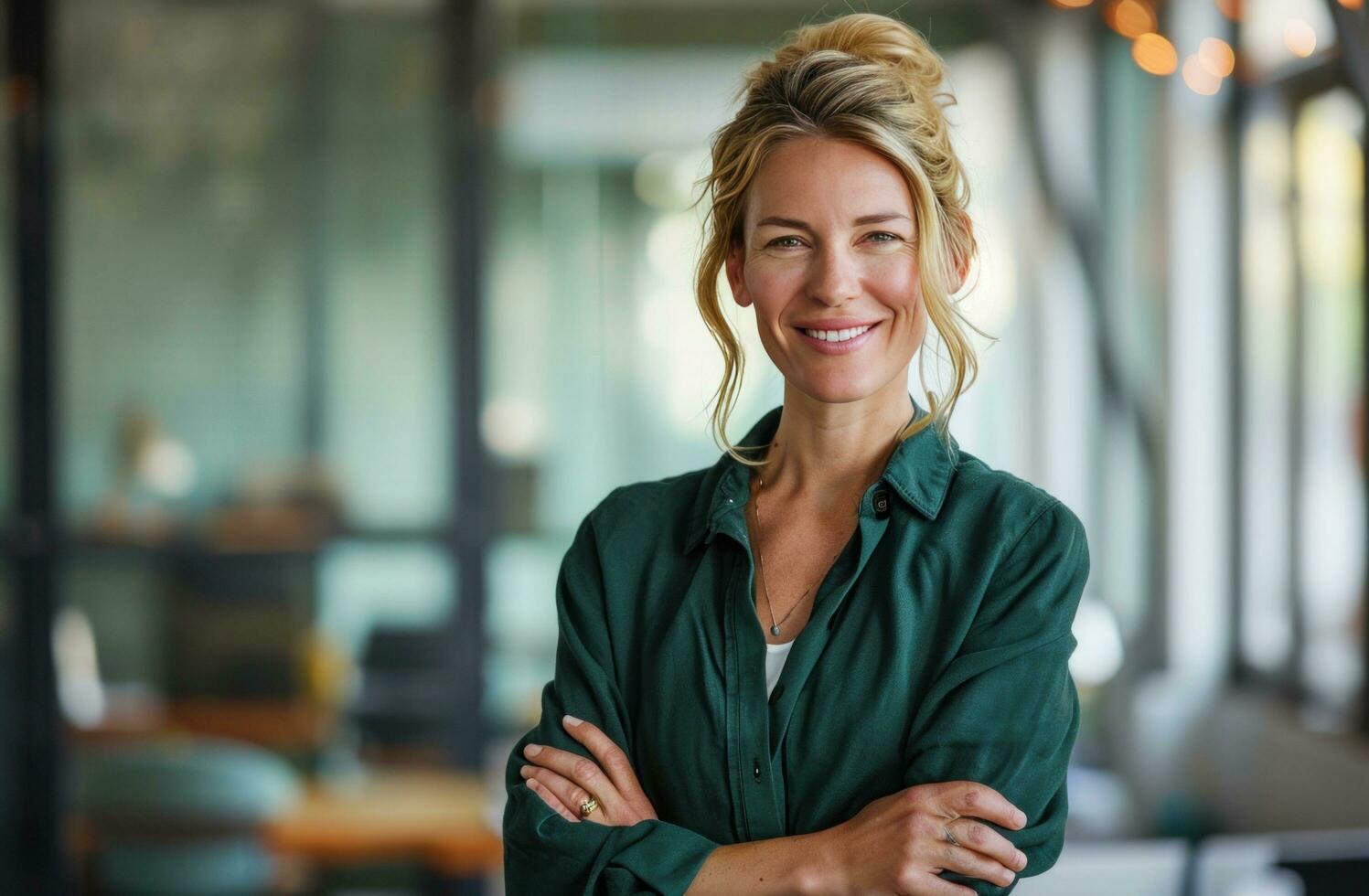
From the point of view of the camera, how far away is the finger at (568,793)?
4.76ft

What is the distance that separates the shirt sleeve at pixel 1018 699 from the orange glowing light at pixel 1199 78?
3739 millimetres

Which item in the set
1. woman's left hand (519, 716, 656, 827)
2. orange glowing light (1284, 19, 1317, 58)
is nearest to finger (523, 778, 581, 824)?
woman's left hand (519, 716, 656, 827)

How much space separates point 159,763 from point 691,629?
3.38 metres

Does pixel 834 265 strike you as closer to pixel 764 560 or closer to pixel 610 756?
pixel 764 560

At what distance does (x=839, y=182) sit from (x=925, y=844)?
609 millimetres

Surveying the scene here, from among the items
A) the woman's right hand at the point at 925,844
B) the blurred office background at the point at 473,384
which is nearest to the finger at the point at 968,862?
the woman's right hand at the point at 925,844

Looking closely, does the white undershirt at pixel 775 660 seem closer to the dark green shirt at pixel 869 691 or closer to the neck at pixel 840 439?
the dark green shirt at pixel 869 691

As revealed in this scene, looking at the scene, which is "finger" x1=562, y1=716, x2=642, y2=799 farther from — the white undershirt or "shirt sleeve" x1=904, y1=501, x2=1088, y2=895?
"shirt sleeve" x1=904, y1=501, x2=1088, y2=895

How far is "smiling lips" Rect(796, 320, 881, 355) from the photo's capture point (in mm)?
1396

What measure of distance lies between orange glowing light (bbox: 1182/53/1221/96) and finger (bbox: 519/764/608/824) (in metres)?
3.96

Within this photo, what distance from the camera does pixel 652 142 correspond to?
457 cm

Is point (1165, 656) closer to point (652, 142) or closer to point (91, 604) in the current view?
point (652, 142)

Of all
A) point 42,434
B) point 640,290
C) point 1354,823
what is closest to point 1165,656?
point 1354,823

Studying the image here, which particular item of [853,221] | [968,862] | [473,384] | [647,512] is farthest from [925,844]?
[473,384]
